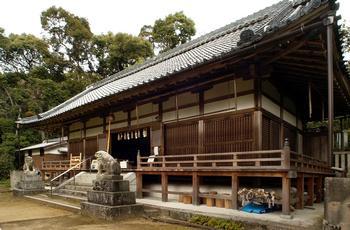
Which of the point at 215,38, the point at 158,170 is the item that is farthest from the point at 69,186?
the point at 215,38

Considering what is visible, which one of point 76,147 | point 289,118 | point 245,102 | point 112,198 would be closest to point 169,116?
point 245,102

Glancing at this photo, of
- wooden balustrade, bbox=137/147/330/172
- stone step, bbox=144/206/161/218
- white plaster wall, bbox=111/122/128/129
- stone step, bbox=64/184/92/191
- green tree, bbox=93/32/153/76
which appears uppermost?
green tree, bbox=93/32/153/76

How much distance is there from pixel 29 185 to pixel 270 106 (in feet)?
43.8

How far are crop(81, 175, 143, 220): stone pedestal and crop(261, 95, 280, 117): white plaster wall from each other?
5.17 m

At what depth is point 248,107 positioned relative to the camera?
429 inches

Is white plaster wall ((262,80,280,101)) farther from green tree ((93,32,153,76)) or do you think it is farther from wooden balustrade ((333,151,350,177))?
green tree ((93,32,153,76))

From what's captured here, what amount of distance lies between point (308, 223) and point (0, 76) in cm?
3579

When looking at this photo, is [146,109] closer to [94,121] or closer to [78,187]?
[78,187]

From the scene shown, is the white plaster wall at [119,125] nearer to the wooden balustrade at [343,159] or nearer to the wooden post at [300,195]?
the wooden post at [300,195]

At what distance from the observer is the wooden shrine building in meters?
8.35

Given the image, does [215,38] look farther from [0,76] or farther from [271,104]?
[0,76]

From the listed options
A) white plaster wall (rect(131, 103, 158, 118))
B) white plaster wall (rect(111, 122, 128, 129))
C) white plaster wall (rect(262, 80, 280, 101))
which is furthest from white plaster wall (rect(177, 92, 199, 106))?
white plaster wall (rect(111, 122, 128, 129))

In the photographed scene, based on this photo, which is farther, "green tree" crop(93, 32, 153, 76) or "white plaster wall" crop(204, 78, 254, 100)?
"green tree" crop(93, 32, 153, 76)

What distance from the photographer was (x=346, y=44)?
72.9ft
